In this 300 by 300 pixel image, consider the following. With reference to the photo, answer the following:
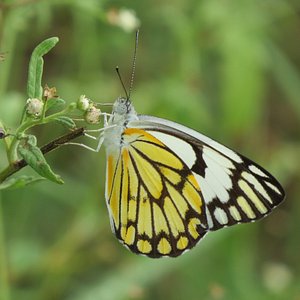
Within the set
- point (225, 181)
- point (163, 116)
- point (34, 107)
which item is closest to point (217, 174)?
point (225, 181)

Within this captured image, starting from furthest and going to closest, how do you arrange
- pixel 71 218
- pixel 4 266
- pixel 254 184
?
pixel 71 218, pixel 4 266, pixel 254 184

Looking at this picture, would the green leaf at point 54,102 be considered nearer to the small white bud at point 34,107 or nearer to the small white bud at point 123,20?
the small white bud at point 34,107

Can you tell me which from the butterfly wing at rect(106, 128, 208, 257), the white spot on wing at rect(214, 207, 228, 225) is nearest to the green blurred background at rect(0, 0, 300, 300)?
the butterfly wing at rect(106, 128, 208, 257)

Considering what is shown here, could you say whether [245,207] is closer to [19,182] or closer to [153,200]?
[153,200]

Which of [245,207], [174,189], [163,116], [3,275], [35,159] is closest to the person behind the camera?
[35,159]

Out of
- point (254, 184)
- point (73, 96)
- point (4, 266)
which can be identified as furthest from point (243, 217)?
point (73, 96)

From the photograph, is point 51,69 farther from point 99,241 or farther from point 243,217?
point 243,217

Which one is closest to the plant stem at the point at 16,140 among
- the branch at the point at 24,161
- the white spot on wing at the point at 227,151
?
the branch at the point at 24,161
